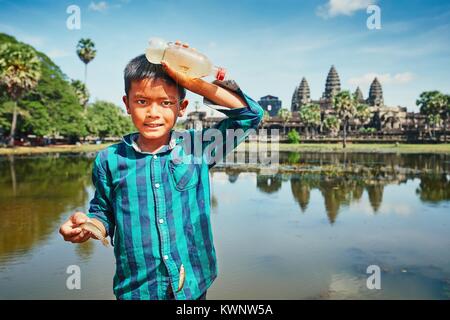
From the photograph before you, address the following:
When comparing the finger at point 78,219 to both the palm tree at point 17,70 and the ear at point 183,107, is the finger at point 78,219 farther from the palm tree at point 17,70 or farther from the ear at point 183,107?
the palm tree at point 17,70

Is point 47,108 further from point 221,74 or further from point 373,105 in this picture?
point 373,105

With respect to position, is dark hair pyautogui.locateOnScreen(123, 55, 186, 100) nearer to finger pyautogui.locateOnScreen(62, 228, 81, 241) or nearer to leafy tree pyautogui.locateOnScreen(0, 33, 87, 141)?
finger pyautogui.locateOnScreen(62, 228, 81, 241)

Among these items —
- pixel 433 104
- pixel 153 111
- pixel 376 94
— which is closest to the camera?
pixel 153 111

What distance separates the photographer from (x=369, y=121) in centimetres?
8550

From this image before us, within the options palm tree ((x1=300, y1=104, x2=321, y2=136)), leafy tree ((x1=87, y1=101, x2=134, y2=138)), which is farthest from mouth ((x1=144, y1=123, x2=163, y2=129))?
palm tree ((x1=300, y1=104, x2=321, y2=136))

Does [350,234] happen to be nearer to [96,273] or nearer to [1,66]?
[96,273]

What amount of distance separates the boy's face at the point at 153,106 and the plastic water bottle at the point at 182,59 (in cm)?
10

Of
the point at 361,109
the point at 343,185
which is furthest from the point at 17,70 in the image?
the point at 361,109

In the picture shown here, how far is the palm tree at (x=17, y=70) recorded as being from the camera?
118 feet

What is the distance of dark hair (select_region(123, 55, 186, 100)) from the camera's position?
6.23ft

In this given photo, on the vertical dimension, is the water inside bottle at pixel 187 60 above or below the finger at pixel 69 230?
above

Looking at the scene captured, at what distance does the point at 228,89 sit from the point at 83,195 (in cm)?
1276

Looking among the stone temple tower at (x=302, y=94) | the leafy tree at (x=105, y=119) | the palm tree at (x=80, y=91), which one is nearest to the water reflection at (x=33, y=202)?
the leafy tree at (x=105, y=119)

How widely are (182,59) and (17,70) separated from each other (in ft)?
130
